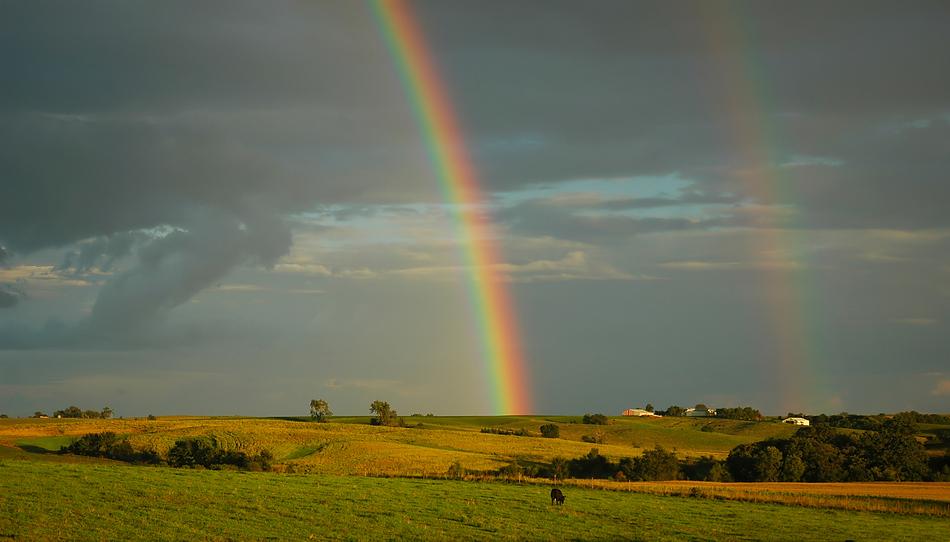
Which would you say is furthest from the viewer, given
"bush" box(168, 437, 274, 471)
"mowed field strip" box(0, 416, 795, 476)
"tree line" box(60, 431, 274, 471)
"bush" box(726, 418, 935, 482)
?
"bush" box(726, 418, 935, 482)

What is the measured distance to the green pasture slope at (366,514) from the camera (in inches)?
1220

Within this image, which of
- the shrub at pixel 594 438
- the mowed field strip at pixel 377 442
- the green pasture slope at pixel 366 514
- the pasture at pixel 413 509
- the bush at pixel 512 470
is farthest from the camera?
the shrub at pixel 594 438

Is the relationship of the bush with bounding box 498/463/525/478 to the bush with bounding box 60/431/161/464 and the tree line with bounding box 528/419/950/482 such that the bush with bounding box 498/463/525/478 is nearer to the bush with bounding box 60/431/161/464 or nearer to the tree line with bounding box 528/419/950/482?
the tree line with bounding box 528/419/950/482

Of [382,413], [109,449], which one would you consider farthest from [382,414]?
[109,449]

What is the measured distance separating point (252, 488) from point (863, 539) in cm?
2851

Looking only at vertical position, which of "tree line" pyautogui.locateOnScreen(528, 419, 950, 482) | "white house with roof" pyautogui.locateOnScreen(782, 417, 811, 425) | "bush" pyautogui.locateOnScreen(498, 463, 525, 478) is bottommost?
"bush" pyautogui.locateOnScreen(498, 463, 525, 478)

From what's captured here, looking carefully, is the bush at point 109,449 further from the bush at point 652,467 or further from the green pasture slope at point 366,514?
the bush at point 652,467

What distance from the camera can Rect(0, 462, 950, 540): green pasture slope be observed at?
31.0 metres

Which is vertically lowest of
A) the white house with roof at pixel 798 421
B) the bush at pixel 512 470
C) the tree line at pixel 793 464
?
the bush at pixel 512 470

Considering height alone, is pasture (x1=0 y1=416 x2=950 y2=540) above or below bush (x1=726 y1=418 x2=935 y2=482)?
below

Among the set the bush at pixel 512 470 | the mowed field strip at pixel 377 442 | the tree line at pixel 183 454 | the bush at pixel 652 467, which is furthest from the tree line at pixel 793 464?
the tree line at pixel 183 454

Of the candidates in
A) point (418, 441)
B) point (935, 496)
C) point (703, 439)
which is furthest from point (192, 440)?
point (703, 439)

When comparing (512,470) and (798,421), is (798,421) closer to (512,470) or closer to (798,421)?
(798,421)

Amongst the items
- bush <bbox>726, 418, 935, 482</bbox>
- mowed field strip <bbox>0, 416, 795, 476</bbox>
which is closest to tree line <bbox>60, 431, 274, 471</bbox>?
mowed field strip <bbox>0, 416, 795, 476</bbox>
